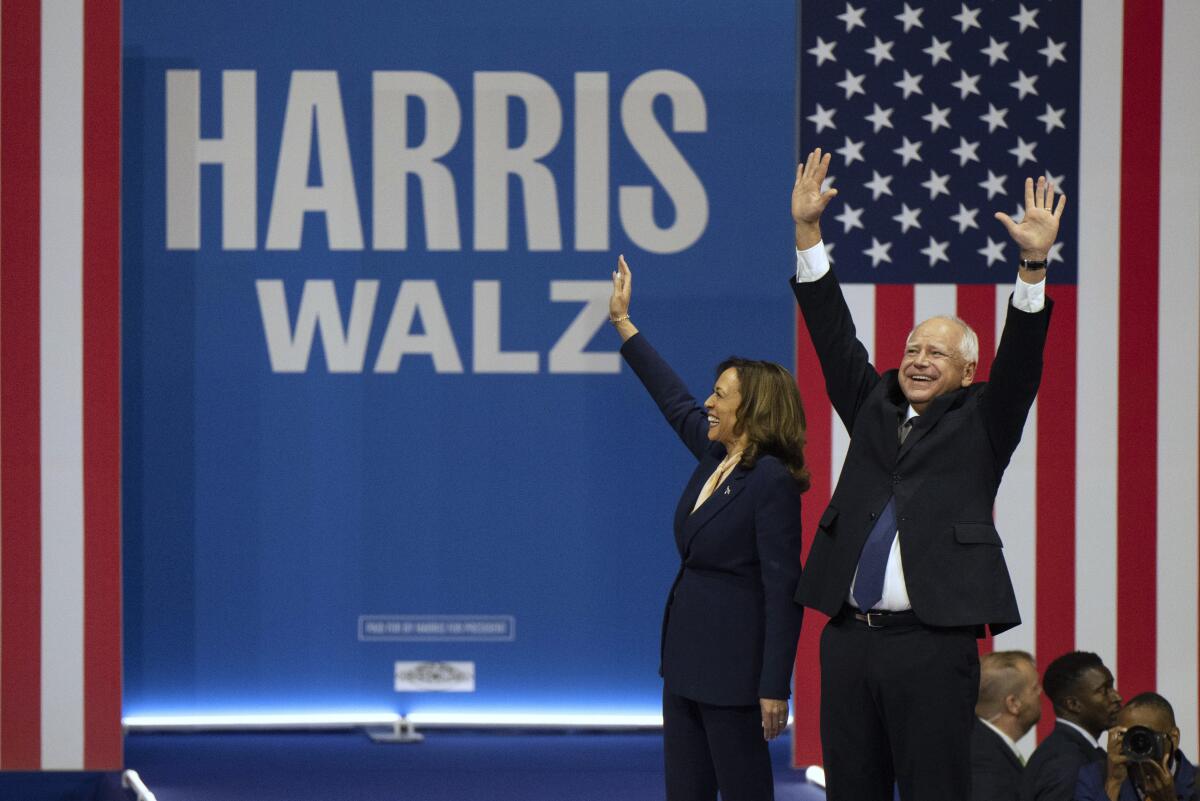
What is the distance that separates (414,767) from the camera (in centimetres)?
517

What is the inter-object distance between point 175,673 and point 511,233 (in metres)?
2.13

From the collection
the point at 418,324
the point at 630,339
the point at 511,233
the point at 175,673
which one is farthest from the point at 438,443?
the point at 630,339

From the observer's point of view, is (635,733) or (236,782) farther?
(635,733)

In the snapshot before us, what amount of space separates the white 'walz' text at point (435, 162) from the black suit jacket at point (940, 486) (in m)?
2.59

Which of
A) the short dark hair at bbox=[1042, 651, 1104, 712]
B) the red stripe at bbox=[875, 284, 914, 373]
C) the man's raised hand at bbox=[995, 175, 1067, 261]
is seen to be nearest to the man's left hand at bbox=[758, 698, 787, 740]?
the man's raised hand at bbox=[995, 175, 1067, 261]

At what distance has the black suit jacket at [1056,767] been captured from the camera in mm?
3787

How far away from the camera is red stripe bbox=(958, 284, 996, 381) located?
5277mm

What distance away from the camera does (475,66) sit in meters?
5.65

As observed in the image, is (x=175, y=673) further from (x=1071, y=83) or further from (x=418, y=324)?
(x=1071, y=83)

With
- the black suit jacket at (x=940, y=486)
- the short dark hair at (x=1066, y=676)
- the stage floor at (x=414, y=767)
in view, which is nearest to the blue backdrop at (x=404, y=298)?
the stage floor at (x=414, y=767)

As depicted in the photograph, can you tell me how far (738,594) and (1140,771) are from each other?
1.16 metres

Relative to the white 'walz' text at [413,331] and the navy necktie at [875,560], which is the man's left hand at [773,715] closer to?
the navy necktie at [875,560]

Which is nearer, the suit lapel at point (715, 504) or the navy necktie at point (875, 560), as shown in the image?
the navy necktie at point (875, 560)

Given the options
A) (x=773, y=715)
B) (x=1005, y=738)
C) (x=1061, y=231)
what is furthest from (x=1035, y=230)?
(x=1061, y=231)
